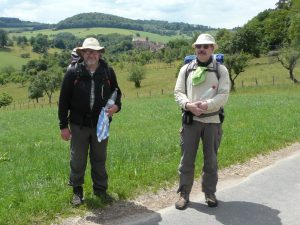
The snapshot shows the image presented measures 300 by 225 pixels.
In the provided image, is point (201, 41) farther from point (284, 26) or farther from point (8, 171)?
point (284, 26)

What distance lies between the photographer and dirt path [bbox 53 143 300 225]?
21.3ft

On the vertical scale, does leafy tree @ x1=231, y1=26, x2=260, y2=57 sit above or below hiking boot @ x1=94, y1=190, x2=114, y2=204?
above

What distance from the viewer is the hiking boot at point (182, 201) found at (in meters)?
6.94

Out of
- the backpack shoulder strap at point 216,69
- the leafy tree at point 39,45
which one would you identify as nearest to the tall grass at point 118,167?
the backpack shoulder strap at point 216,69

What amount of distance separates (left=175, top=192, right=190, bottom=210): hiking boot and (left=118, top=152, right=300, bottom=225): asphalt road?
0.08m

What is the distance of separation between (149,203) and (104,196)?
0.74 meters

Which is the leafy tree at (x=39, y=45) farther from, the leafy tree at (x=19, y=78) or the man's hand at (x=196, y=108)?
the man's hand at (x=196, y=108)

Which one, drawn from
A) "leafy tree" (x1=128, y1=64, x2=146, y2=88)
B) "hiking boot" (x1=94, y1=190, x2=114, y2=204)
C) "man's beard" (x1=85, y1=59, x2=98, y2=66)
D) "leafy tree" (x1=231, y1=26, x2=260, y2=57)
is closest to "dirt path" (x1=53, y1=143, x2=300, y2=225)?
"hiking boot" (x1=94, y1=190, x2=114, y2=204)

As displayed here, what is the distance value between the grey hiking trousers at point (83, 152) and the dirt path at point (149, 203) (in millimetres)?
609

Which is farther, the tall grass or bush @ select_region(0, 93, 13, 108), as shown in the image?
bush @ select_region(0, 93, 13, 108)

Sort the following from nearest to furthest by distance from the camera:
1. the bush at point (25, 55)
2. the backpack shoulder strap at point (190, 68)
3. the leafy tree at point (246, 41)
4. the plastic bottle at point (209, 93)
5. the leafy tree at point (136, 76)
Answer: the plastic bottle at point (209, 93) < the backpack shoulder strap at point (190, 68) < the leafy tree at point (246, 41) < the leafy tree at point (136, 76) < the bush at point (25, 55)

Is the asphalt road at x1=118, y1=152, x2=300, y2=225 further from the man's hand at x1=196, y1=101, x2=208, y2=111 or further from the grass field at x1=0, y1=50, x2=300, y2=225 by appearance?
the man's hand at x1=196, y1=101, x2=208, y2=111

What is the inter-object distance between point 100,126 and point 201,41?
77.1 inches

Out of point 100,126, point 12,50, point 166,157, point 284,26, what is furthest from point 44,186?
point 12,50
